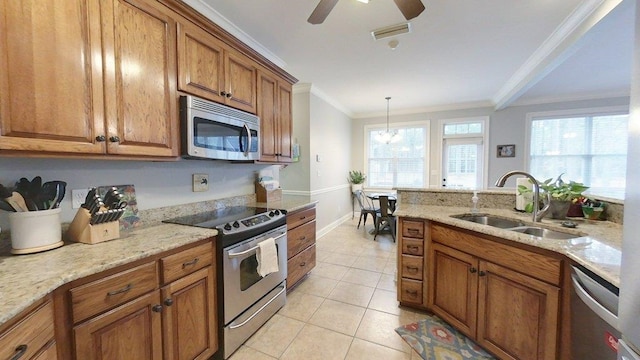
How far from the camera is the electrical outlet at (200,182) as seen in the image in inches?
85.9

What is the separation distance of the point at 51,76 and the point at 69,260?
0.84 metres

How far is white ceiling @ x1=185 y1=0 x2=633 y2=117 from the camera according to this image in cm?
211

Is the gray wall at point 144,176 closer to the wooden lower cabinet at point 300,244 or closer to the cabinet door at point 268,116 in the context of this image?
the cabinet door at point 268,116

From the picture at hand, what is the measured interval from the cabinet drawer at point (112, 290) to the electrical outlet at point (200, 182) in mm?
1019

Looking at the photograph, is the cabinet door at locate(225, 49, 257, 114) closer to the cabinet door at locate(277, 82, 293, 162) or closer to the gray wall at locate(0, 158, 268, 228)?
the cabinet door at locate(277, 82, 293, 162)

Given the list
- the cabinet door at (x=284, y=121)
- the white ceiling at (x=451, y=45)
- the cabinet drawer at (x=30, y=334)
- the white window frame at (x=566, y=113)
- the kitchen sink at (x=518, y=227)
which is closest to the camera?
the cabinet drawer at (x=30, y=334)

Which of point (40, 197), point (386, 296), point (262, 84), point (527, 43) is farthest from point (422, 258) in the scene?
point (527, 43)

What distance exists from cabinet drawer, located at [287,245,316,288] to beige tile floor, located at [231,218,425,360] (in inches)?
5.9

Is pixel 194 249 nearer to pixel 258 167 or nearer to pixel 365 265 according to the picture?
pixel 258 167

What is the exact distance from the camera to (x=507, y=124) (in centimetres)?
512

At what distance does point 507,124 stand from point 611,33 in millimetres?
2696

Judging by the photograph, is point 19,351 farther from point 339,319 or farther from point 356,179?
point 356,179

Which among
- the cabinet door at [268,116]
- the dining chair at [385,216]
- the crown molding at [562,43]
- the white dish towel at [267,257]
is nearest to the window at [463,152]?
the crown molding at [562,43]

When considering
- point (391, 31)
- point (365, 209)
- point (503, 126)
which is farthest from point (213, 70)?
point (503, 126)
